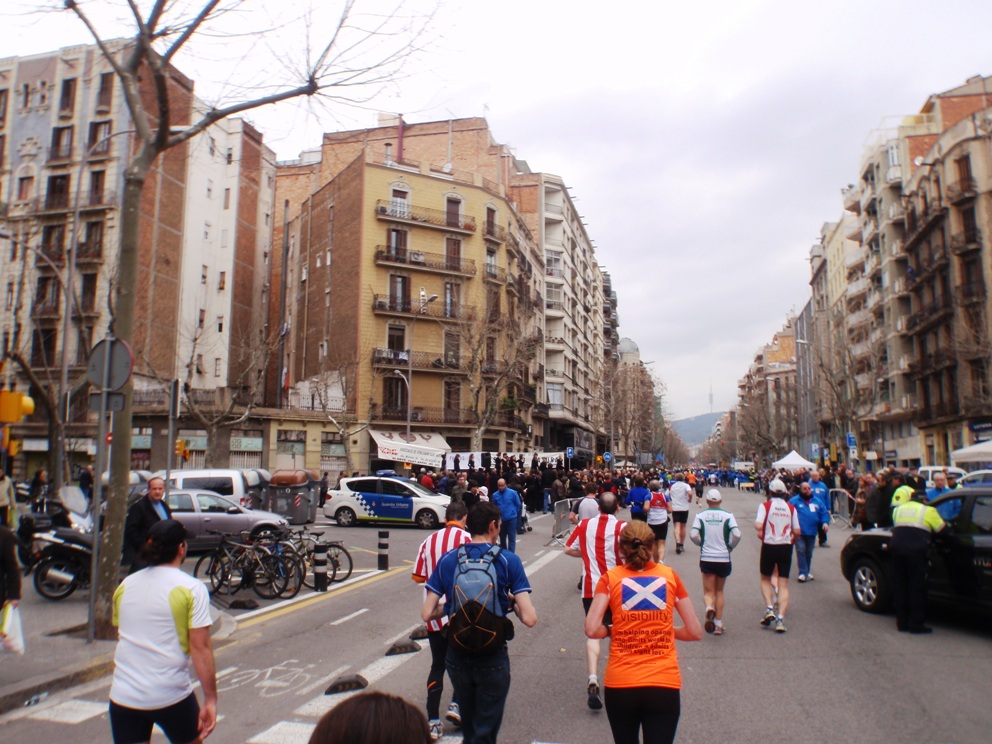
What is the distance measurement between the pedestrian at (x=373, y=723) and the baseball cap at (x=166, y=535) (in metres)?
2.35

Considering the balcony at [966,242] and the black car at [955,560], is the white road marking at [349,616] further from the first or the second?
the balcony at [966,242]

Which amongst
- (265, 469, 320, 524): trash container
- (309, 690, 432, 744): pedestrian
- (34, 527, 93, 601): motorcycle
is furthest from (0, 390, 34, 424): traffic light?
(265, 469, 320, 524): trash container

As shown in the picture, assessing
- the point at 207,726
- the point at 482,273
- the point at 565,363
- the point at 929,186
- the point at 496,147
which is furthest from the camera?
the point at 565,363

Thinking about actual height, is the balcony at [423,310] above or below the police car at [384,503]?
above

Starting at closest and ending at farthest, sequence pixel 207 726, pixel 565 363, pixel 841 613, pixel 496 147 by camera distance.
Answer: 1. pixel 207 726
2. pixel 841 613
3. pixel 496 147
4. pixel 565 363

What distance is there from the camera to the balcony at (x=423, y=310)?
149 feet

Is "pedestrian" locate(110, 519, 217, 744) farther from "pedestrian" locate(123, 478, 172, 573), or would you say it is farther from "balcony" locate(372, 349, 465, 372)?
"balcony" locate(372, 349, 465, 372)

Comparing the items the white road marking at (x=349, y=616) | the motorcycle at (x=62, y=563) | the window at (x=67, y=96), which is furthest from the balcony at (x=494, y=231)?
the white road marking at (x=349, y=616)

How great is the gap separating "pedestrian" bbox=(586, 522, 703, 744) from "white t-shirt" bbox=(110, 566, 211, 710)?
2.11m

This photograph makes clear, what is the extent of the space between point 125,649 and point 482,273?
4673 cm

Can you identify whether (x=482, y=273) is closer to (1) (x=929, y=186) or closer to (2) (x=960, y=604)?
(1) (x=929, y=186)

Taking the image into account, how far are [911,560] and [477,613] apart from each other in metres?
6.88

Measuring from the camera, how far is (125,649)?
3775mm

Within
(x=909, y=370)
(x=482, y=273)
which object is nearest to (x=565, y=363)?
(x=482, y=273)
